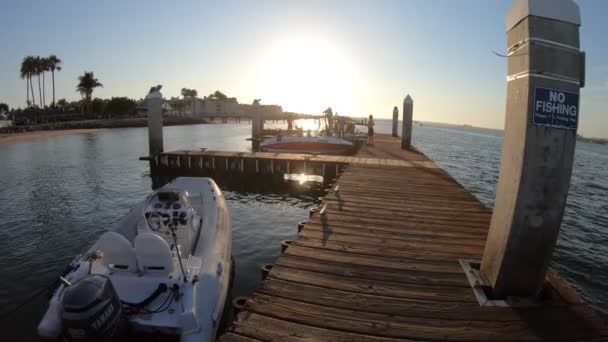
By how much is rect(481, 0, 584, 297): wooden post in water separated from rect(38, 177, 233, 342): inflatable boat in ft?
13.3

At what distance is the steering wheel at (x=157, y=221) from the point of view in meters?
Result: 6.88

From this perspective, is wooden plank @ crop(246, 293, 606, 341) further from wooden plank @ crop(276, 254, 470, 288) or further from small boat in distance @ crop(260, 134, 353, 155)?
small boat in distance @ crop(260, 134, 353, 155)

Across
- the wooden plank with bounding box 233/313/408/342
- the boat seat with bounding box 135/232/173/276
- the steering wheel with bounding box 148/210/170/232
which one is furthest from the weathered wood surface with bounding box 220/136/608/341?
the steering wheel with bounding box 148/210/170/232

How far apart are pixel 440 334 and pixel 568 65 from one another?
307 cm

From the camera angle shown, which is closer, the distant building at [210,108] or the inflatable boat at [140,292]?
the inflatable boat at [140,292]

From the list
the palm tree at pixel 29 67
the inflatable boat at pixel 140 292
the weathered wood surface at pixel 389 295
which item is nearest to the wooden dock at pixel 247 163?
the weathered wood surface at pixel 389 295

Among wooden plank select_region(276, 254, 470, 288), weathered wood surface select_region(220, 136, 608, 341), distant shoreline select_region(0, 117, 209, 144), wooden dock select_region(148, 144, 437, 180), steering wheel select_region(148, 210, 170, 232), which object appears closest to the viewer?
weathered wood surface select_region(220, 136, 608, 341)

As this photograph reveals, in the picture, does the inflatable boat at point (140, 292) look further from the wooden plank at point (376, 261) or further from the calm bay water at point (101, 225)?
the calm bay water at point (101, 225)

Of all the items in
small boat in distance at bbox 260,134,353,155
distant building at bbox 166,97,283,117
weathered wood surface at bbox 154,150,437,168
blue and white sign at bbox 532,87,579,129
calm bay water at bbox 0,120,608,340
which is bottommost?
calm bay water at bbox 0,120,608,340

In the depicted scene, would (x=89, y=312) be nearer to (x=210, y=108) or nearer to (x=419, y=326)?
(x=419, y=326)

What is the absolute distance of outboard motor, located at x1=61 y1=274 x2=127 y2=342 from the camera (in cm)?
361

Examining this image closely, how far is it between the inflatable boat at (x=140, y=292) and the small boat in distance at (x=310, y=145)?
928 inches

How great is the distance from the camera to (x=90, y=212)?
45.6 ft

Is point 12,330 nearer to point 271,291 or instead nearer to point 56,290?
point 56,290
